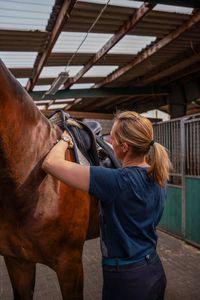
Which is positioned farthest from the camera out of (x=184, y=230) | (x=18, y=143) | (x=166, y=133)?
(x=166, y=133)

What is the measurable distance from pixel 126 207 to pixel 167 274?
8.95 ft

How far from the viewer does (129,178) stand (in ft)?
4.45

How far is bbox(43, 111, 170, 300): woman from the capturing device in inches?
52.9

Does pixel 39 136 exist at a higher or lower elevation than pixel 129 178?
higher

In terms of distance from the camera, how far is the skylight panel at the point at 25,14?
3.68 metres

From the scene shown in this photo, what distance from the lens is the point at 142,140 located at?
142cm

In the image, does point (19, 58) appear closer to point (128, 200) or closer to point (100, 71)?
point (100, 71)

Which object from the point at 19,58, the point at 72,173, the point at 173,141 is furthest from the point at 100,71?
the point at 72,173

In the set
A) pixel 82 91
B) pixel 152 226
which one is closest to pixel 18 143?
pixel 152 226

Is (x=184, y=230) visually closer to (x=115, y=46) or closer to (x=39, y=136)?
(x=115, y=46)

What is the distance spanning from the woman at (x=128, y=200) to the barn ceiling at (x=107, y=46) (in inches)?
78.3

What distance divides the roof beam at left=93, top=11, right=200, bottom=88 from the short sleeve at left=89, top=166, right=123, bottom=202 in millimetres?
3310

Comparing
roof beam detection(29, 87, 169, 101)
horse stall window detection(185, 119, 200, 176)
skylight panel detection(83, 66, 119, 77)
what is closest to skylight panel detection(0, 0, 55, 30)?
skylight panel detection(83, 66, 119, 77)

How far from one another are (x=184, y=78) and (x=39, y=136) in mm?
6055
